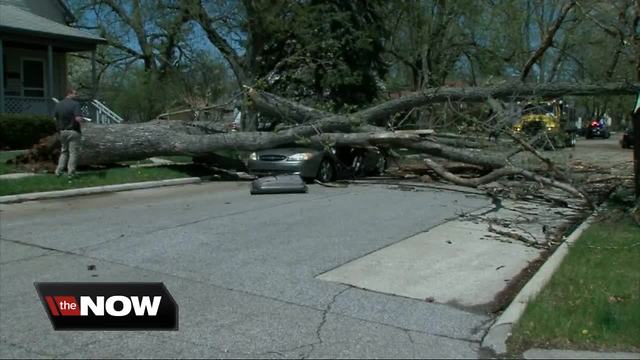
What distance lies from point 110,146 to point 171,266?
358 inches

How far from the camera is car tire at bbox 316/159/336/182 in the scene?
16.8 m

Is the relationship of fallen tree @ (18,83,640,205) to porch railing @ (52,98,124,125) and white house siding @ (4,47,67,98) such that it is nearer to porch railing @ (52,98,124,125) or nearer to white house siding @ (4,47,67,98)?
porch railing @ (52,98,124,125)

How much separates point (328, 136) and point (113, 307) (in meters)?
12.2

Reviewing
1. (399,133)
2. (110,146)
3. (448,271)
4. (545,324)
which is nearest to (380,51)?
(399,133)

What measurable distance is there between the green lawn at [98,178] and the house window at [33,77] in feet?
39.4

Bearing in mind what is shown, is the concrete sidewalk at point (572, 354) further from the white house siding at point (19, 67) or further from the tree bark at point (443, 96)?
the white house siding at point (19, 67)

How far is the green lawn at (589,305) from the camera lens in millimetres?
5141

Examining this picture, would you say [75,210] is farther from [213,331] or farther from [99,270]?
[213,331]

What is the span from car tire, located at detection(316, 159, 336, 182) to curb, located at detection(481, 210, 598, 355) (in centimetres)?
869

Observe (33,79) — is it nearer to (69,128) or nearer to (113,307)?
(69,128)

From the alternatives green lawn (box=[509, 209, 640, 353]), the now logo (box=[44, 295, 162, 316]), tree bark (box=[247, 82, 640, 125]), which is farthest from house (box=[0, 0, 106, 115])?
green lawn (box=[509, 209, 640, 353])

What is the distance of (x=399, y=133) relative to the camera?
51.3ft

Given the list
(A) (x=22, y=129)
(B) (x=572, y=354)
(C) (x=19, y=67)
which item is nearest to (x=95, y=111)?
(C) (x=19, y=67)

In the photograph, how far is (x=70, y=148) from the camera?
14.3m
